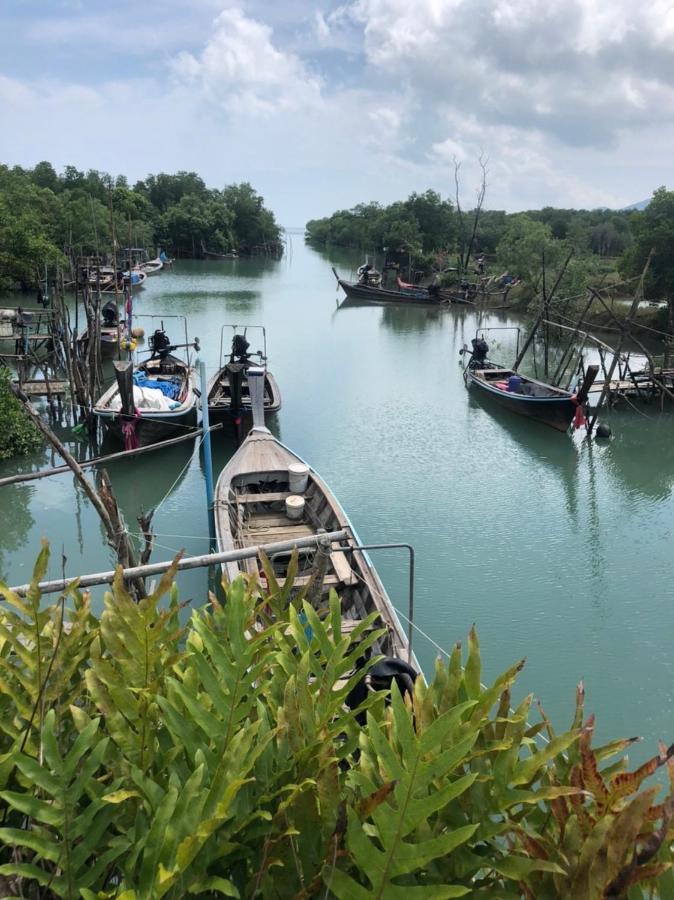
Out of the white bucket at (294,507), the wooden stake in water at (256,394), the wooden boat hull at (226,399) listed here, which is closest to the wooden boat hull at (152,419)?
the wooden boat hull at (226,399)

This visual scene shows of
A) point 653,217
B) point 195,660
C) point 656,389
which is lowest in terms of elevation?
point 656,389

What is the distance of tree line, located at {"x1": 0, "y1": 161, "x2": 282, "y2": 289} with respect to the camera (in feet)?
81.1

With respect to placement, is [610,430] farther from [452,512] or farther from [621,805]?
[621,805]

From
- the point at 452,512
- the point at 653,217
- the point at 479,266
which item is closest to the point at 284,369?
the point at 452,512

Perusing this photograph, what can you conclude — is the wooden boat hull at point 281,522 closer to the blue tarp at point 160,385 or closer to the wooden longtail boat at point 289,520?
the wooden longtail boat at point 289,520

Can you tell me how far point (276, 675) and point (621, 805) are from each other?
103cm

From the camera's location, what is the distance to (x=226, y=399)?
506 inches

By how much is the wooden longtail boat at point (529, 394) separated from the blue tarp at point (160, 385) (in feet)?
26.6

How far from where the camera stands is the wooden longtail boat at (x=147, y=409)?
10.8 meters

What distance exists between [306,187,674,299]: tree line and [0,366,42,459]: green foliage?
696 inches

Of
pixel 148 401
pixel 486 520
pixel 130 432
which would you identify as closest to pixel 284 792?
pixel 486 520

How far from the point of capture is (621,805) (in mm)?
1445

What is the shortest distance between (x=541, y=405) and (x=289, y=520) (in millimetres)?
8398

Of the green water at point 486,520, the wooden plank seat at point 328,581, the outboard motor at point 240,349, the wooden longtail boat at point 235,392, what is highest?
the outboard motor at point 240,349
